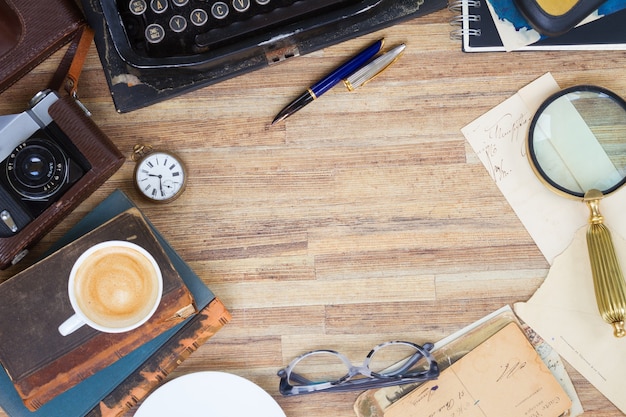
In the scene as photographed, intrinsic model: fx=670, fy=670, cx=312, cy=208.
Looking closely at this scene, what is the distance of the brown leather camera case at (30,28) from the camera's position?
1.13m

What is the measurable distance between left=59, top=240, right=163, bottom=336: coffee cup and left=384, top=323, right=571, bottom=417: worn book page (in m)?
0.50

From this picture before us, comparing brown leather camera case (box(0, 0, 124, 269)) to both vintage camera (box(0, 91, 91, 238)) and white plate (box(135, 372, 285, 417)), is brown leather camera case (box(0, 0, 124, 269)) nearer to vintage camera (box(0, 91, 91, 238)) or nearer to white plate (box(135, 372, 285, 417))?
vintage camera (box(0, 91, 91, 238))

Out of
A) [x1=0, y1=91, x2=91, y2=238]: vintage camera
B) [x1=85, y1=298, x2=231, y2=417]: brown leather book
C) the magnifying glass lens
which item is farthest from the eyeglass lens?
[x1=0, y1=91, x2=91, y2=238]: vintage camera

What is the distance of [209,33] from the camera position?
114 centimetres

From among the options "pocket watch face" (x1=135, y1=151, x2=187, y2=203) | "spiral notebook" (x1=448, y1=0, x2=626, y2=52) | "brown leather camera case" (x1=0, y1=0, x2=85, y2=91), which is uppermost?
"brown leather camera case" (x1=0, y1=0, x2=85, y2=91)

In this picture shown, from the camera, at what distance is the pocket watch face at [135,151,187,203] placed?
48.4 inches

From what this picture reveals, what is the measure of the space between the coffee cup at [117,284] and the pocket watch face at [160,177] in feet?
0.46

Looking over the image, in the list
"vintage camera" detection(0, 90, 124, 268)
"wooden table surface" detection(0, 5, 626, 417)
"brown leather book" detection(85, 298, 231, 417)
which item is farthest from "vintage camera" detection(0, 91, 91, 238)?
"brown leather book" detection(85, 298, 231, 417)

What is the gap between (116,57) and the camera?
1221mm

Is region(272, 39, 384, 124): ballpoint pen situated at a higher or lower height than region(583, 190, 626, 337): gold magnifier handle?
higher

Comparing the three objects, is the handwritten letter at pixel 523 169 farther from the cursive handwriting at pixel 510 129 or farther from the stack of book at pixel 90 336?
the stack of book at pixel 90 336

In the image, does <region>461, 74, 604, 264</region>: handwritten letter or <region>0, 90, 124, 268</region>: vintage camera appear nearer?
<region>0, 90, 124, 268</region>: vintage camera

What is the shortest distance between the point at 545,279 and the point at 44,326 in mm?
909

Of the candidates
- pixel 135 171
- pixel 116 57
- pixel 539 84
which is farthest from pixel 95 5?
pixel 539 84
